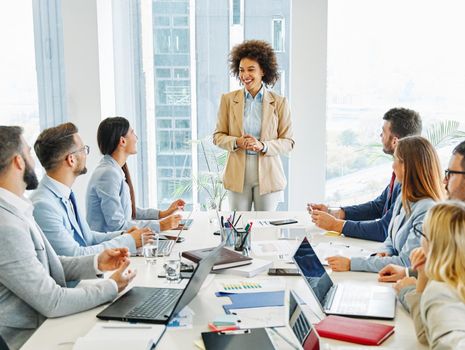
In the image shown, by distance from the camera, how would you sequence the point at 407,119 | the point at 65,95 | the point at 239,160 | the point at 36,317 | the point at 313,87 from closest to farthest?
1. the point at 36,317
2. the point at 407,119
3. the point at 239,160
4. the point at 313,87
5. the point at 65,95

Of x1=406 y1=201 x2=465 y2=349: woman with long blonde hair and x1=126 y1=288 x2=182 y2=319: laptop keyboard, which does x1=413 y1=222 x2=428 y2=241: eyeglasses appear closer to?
x1=406 y1=201 x2=465 y2=349: woman with long blonde hair

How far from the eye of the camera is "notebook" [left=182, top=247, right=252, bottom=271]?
2.48 meters

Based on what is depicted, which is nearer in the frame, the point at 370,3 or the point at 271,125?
the point at 271,125

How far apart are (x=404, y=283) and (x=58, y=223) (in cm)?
145

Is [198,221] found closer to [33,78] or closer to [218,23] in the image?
[218,23]

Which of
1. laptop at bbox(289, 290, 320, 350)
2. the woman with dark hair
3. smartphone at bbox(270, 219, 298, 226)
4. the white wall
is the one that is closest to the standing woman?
the white wall

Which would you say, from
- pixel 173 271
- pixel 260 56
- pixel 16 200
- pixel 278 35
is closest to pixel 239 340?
pixel 173 271

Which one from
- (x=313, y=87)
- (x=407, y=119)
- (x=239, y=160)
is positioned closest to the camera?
(x=407, y=119)

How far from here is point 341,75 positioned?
17.4ft

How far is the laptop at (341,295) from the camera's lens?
1.98 m

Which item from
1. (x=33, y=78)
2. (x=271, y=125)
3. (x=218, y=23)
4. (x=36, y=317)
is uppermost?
(x=218, y=23)

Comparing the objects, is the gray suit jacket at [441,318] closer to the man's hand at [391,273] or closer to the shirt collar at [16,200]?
the man's hand at [391,273]

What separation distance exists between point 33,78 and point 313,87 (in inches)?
102

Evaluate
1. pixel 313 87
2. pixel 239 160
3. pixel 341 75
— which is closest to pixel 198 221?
pixel 239 160
